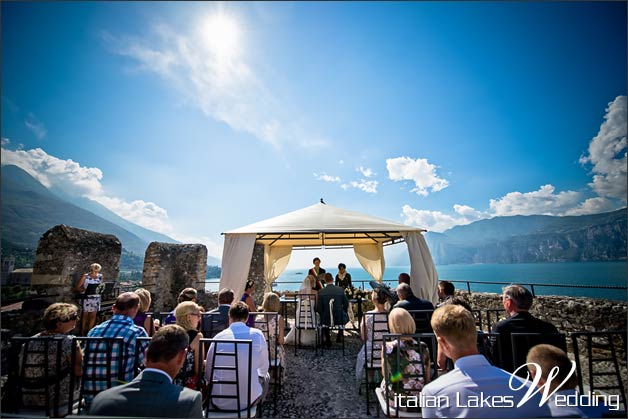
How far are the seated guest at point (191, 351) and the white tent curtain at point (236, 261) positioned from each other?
7.39 ft

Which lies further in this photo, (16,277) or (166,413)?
(16,277)

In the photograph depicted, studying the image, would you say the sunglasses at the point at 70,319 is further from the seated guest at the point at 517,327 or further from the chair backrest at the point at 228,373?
the seated guest at the point at 517,327

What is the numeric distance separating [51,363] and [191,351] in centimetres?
110

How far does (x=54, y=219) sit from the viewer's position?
122 m

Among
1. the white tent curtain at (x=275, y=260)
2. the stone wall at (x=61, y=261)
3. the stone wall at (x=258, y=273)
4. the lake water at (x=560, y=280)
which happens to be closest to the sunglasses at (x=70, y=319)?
the stone wall at (x=61, y=261)

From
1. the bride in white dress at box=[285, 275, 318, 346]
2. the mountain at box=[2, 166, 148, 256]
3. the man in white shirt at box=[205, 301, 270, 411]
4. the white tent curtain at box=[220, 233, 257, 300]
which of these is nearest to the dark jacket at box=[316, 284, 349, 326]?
the bride in white dress at box=[285, 275, 318, 346]

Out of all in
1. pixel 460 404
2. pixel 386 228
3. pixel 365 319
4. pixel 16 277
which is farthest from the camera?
pixel 16 277

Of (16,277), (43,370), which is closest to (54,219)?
(16,277)

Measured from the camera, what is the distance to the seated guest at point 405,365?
212 cm

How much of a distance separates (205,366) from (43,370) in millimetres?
1238

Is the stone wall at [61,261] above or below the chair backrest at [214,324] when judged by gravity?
above

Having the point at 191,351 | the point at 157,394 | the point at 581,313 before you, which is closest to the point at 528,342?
the point at 157,394

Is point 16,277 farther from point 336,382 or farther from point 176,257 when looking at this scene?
point 336,382

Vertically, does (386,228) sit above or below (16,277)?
above
